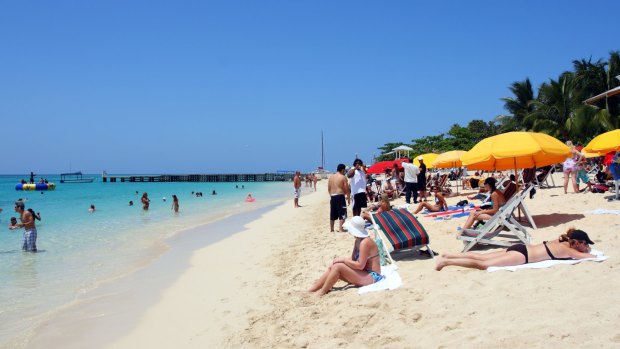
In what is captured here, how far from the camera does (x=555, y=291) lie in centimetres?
379

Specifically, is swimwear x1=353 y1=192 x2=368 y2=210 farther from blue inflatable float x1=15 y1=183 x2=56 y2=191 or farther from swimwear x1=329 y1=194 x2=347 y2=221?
blue inflatable float x1=15 y1=183 x2=56 y2=191

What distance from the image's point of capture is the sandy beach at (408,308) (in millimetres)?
3158

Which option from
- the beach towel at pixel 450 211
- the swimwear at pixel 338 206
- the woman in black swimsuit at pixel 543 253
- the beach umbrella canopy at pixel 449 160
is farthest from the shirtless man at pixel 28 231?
the beach umbrella canopy at pixel 449 160

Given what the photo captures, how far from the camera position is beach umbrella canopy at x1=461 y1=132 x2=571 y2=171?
695 cm

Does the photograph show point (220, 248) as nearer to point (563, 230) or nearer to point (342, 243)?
point (342, 243)

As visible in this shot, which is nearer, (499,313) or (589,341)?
(589,341)

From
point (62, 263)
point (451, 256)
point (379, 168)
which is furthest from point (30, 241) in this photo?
point (379, 168)

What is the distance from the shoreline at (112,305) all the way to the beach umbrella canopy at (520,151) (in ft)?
17.6

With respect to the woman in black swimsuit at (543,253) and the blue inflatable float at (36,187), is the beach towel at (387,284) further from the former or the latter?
the blue inflatable float at (36,187)

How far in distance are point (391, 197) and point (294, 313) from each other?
11.6m

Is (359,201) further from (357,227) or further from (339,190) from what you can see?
(357,227)

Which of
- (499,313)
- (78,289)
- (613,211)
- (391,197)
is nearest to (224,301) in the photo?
(78,289)

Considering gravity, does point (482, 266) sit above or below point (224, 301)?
above

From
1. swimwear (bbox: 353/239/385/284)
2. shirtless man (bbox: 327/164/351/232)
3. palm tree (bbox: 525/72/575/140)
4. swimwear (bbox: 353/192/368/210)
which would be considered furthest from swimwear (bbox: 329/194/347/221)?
palm tree (bbox: 525/72/575/140)
